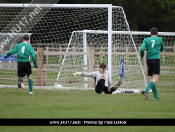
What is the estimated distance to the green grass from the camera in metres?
12.4

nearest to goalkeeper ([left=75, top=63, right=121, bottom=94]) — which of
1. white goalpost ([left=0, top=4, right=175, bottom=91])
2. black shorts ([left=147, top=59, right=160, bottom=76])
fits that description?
white goalpost ([left=0, top=4, right=175, bottom=91])

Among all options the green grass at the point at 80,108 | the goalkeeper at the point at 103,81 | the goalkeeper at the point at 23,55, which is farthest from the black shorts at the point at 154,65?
the goalkeeper at the point at 23,55

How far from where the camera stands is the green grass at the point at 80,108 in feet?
40.6

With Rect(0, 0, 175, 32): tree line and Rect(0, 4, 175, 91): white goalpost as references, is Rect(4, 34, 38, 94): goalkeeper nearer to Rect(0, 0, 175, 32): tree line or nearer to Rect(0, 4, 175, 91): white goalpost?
Rect(0, 4, 175, 91): white goalpost

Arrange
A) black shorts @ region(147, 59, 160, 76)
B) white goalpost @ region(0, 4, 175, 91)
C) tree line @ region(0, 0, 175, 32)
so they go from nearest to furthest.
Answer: black shorts @ region(147, 59, 160, 76)
white goalpost @ region(0, 4, 175, 91)
tree line @ region(0, 0, 175, 32)

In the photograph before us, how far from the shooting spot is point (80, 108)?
15.5 meters

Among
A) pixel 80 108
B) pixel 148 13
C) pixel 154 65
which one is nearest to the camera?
pixel 80 108

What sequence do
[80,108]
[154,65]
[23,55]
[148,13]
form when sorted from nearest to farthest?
[80,108], [154,65], [23,55], [148,13]

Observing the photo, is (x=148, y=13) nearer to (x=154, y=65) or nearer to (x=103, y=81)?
(x=103, y=81)

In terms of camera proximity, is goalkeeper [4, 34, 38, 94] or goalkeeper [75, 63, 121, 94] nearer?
goalkeeper [4, 34, 38, 94]

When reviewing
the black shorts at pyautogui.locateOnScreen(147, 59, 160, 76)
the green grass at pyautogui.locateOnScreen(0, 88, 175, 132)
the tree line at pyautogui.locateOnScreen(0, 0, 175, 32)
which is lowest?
the green grass at pyautogui.locateOnScreen(0, 88, 175, 132)

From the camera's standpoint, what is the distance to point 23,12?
2433 centimetres

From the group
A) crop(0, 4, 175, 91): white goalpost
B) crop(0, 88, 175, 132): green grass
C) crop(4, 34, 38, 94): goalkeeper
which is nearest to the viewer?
crop(0, 88, 175, 132): green grass

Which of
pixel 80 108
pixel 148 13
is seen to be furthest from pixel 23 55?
pixel 148 13
